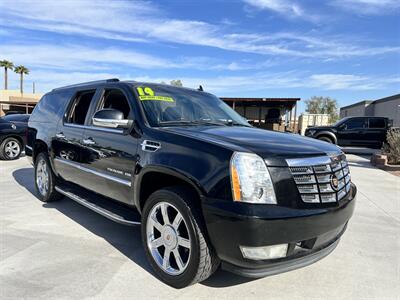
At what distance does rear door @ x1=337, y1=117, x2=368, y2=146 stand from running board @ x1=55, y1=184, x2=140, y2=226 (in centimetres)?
1511

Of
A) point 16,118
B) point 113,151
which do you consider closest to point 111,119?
point 113,151

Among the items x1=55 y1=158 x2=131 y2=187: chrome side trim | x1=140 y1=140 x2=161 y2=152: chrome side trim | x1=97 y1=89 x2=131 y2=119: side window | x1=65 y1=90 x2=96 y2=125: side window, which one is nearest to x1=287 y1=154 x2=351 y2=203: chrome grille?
x1=140 y1=140 x2=161 y2=152: chrome side trim

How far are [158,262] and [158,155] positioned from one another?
0.99 m

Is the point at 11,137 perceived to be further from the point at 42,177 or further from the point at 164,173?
the point at 164,173

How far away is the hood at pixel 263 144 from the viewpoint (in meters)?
2.70

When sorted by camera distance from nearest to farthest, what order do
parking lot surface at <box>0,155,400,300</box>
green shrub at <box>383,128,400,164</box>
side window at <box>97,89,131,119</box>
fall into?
parking lot surface at <box>0,155,400,300</box> → side window at <box>97,89,131,119</box> → green shrub at <box>383,128,400,164</box>

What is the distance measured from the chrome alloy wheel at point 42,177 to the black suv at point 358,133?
544 inches

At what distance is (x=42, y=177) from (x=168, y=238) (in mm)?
3625

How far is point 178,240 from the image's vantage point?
3.01 meters

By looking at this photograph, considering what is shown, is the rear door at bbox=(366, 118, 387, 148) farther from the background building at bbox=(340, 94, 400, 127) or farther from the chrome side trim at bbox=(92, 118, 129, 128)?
the chrome side trim at bbox=(92, 118, 129, 128)

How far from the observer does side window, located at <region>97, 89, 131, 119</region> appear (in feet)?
13.5

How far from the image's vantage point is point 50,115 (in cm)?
559

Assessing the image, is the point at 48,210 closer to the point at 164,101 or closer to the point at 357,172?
the point at 164,101

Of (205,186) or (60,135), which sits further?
(60,135)
